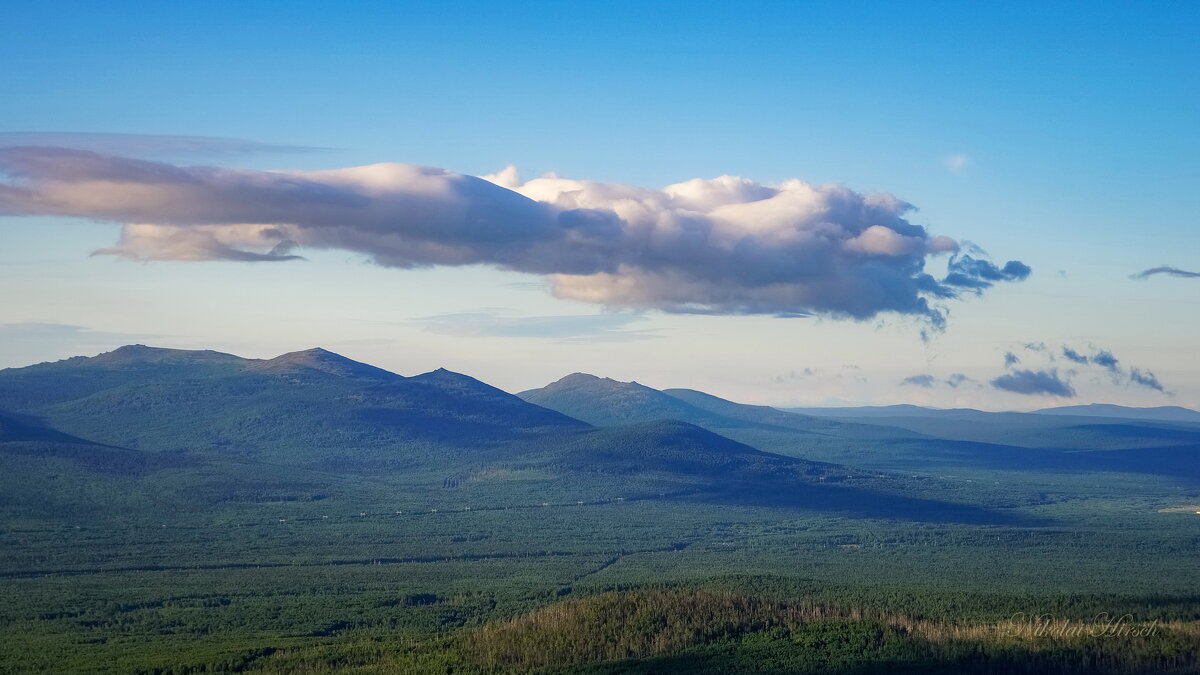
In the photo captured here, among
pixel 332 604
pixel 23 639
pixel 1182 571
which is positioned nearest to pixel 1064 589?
pixel 1182 571

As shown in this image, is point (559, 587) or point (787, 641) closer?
point (787, 641)

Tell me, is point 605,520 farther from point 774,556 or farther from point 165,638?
point 165,638

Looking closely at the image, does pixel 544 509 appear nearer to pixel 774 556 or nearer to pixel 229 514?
pixel 229 514

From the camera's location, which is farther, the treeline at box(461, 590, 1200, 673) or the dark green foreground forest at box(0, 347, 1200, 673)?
the dark green foreground forest at box(0, 347, 1200, 673)

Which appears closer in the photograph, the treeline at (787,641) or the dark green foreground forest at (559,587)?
the treeline at (787,641)

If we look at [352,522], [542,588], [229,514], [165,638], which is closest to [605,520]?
[352,522]

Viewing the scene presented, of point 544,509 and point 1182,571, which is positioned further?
point 544,509

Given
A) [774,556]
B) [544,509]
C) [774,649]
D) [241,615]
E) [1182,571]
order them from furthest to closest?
1. [544,509]
2. [774,556]
3. [1182,571]
4. [241,615]
5. [774,649]

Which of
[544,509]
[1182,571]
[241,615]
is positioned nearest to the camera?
[241,615]

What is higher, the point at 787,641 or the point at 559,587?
the point at 787,641
